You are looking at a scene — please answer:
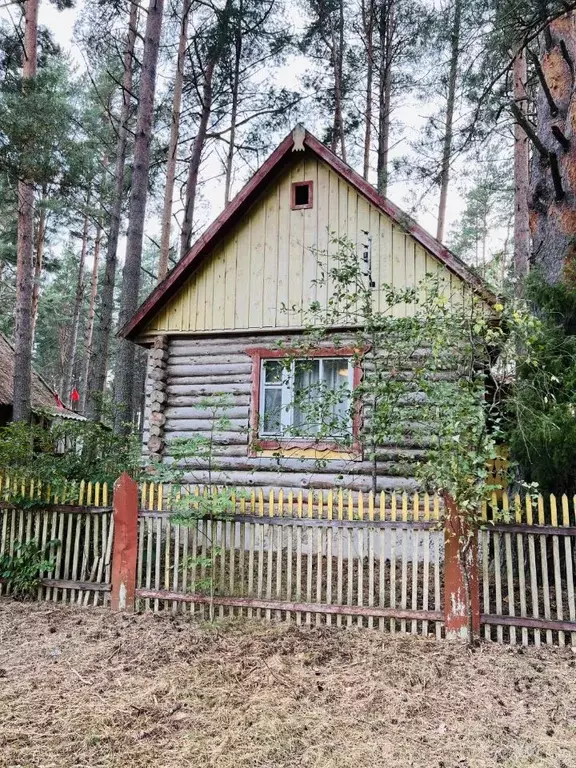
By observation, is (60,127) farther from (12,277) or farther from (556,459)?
(12,277)

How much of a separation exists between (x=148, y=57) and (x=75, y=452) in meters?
9.05

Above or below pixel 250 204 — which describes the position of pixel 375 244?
below

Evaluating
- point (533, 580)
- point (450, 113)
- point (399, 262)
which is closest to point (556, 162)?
point (399, 262)

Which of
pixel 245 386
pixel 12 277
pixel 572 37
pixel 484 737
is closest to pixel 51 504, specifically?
pixel 245 386

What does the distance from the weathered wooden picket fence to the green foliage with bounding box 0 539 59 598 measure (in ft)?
0.32

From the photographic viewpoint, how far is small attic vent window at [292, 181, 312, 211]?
10.5m

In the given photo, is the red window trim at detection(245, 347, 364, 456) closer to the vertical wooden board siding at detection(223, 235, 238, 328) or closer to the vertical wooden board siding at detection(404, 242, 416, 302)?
the vertical wooden board siding at detection(223, 235, 238, 328)

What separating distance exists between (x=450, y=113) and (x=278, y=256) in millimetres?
11271

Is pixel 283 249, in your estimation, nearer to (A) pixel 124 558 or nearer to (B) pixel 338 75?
(A) pixel 124 558

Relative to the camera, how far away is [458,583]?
565cm

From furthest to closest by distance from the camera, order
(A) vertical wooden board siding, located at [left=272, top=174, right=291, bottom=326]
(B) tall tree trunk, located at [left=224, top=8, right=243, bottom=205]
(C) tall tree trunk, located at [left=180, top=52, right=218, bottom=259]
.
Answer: (B) tall tree trunk, located at [left=224, top=8, right=243, bottom=205], (C) tall tree trunk, located at [left=180, top=52, right=218, bottom=259], (A) vertical wooden board siding, located at [left=272, top=174, right=291, bottom=326]

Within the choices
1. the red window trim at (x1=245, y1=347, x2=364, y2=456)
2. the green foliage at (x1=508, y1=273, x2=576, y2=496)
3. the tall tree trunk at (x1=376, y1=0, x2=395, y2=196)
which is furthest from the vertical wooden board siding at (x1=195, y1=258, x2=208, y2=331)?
the tall tree trunk at (x1=376, y1=0, x2=395, y2=196)

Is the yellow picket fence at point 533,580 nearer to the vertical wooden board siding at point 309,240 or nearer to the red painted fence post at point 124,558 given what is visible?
the red painted fence post at point 124,558

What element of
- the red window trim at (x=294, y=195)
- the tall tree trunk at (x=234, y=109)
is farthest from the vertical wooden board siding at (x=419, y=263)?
the tall tree trunk at (x=234, y=109)
